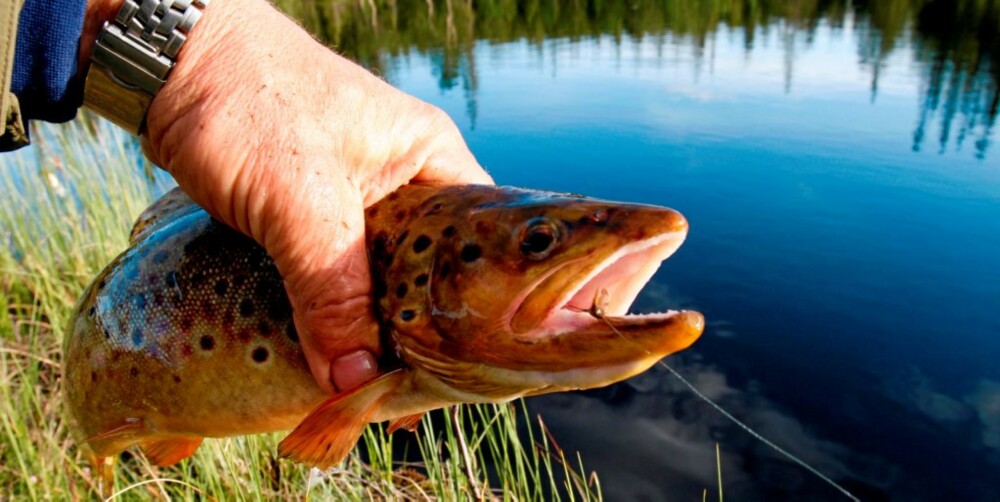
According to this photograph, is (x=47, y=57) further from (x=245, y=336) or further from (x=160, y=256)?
(x=245, y=336)

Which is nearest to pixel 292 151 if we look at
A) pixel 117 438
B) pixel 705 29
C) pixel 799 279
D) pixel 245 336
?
pixel 245 336

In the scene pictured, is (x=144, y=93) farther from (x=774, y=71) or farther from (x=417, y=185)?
(x=774, y=71)

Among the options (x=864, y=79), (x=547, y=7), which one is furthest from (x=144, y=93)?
(x=547, y=7)

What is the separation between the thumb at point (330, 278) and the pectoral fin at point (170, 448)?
93 cm

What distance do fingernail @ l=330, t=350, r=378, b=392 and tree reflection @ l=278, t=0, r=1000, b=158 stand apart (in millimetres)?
10731

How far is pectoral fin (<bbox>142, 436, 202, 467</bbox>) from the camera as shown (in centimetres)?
267

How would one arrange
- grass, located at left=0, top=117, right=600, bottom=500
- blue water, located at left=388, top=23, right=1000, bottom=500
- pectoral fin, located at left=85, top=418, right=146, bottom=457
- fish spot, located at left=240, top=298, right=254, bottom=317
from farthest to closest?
blue water, located at left=388, top=23, right=1000, bottom=500, grass, located at left=0, top=117, right=600, bottom=500, pectoral fin, located at left=85, top=418, right=146, bottom=457, fish spot, located at left=240, top=298, right=254, bottom=317

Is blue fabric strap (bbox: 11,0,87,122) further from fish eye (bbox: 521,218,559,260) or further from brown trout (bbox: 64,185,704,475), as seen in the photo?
fish eye (bbox: 521,218,559,260)

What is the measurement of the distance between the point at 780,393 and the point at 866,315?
6.33ft

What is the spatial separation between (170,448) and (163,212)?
3.05 feet

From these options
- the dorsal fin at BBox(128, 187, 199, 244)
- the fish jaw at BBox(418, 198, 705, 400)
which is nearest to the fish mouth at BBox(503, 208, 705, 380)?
the fish jaw at BBox(418, 198, 705, 400)

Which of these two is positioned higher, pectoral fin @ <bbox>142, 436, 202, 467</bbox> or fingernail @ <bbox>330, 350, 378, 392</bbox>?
fingernail @ <bbox>330, 350, 378, 392</bbox>

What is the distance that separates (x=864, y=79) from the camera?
18.5 metres

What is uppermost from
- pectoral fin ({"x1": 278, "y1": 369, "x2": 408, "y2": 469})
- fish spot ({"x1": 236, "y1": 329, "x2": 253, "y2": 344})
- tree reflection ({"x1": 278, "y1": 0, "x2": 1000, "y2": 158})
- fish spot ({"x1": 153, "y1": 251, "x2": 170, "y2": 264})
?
fish spot ({"x1": 153, "y1": 251, "x2": 170, "y2": 264})
